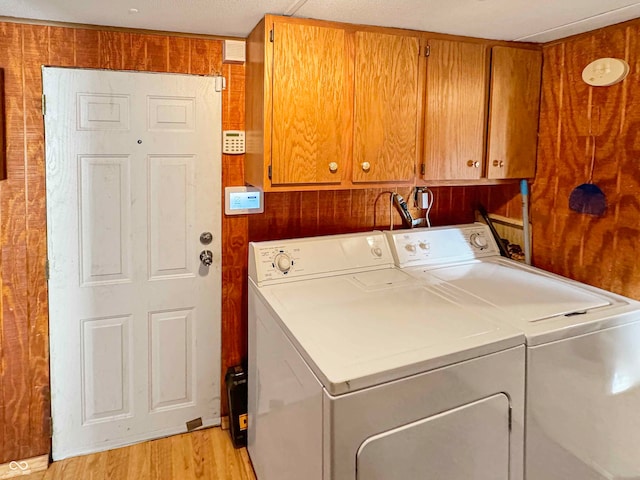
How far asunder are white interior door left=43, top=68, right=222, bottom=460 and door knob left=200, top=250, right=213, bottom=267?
20 millimetres

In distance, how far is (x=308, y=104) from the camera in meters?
1.94

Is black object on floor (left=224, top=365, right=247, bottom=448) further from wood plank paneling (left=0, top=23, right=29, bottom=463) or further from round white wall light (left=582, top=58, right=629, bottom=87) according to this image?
round white wall light (left=582, top=58, right=629, bottom=87)

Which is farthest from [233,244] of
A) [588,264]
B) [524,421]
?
[588,264]

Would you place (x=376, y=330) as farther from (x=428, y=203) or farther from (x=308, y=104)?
(x=428, y=203)

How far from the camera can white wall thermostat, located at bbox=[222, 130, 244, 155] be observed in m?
2.27

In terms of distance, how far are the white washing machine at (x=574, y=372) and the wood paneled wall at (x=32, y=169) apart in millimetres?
1405

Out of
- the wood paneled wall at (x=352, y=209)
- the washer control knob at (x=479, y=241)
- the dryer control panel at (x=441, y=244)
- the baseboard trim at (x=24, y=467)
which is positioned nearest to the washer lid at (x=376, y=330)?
the dryer control panel at (x=441, y=244)

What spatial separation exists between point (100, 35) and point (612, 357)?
2.41 meters

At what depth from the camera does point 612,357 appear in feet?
5.77

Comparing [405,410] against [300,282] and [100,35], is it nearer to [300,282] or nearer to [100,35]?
[300,282]

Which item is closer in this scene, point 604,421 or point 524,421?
point 524,421

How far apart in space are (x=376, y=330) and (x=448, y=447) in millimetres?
411

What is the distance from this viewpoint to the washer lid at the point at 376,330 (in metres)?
1.37

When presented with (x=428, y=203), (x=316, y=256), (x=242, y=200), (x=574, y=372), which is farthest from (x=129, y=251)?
(x=574, y=372)
